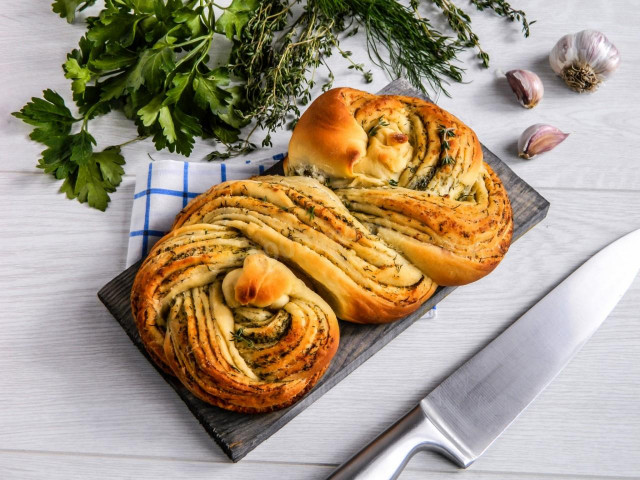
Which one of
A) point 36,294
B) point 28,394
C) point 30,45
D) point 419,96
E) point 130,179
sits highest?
point 419,96

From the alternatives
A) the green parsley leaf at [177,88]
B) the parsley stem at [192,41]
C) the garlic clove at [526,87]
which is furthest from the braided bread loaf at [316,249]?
the garlic clove at [526,87]

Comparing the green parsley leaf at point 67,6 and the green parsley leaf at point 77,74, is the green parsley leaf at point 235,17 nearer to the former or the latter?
the green parsley leaf at point 77,74

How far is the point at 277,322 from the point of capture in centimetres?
197

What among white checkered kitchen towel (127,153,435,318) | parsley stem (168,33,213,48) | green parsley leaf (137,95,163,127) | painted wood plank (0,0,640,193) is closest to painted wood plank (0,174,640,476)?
white checkered kitchen towel (127,153,435,318)

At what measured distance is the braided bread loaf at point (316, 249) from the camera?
6.43 feet

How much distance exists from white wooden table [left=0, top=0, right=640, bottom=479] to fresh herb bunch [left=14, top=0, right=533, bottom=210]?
0.31 feet

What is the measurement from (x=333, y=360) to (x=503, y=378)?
541 mm

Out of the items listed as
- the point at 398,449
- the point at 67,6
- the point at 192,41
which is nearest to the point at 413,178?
the point at 398,449

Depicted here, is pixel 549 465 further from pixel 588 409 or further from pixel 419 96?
pixel 419 96

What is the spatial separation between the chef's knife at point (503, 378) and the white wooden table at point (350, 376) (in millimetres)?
100

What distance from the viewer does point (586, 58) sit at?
2.78 meters

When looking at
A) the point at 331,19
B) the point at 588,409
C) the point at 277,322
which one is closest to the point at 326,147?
the point at 277,322

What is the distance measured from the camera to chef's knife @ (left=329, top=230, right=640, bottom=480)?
216 centimetres

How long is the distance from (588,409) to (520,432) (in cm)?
25
